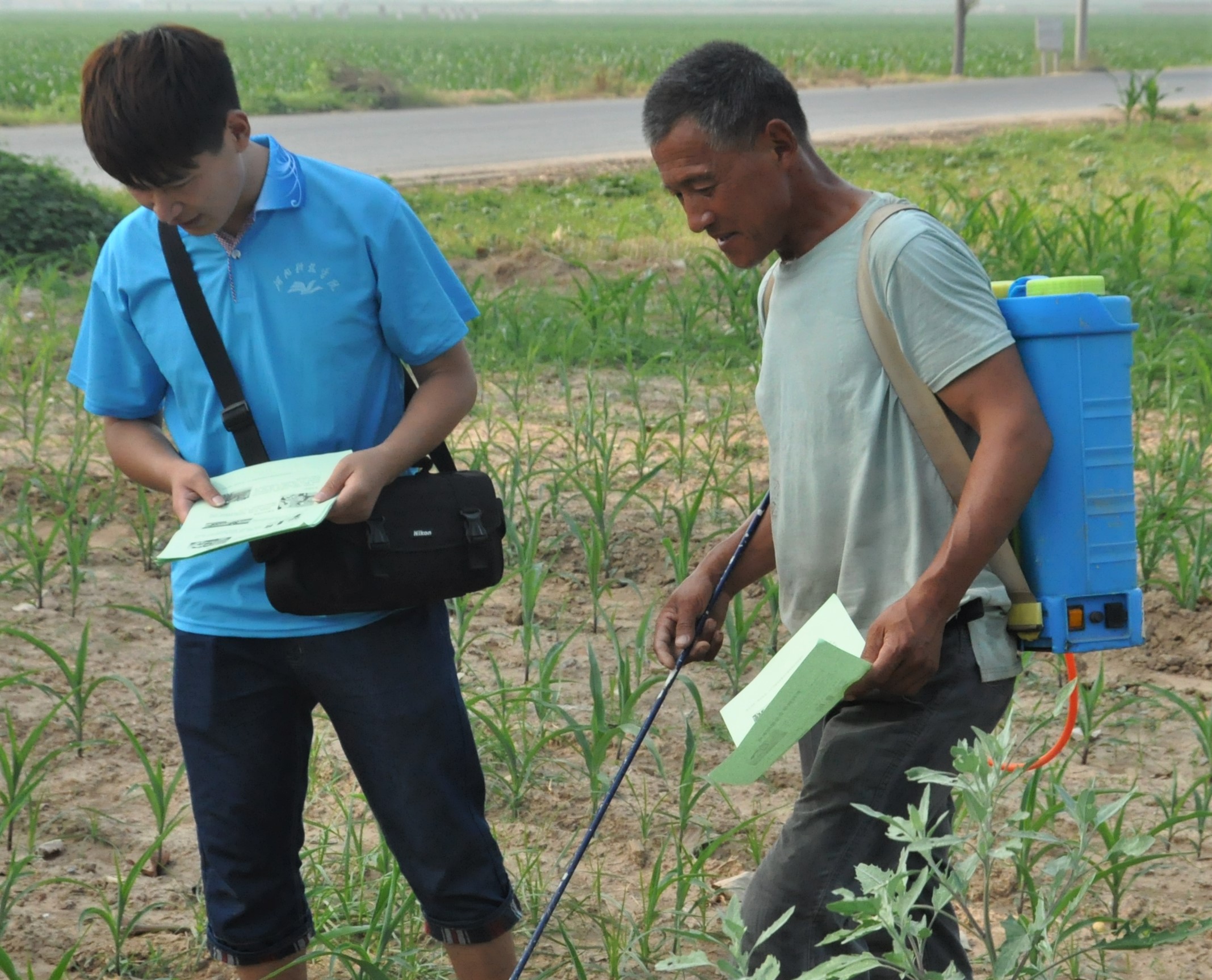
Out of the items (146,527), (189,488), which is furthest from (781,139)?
(146,527)

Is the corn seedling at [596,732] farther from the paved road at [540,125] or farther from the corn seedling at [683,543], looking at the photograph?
the paved road at [540,125]

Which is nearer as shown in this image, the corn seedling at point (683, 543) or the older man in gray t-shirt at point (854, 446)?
the older man in gray t-shirt at point (854, 446)

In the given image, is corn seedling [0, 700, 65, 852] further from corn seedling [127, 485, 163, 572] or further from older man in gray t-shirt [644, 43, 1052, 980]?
A: older man in gray t-shirt [644, 43, 1052, 980]

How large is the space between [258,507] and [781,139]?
0.77 meters

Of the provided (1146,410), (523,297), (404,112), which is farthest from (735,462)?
(404,112)

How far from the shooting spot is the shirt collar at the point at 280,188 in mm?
1769

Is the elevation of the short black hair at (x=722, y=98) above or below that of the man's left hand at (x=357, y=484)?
above

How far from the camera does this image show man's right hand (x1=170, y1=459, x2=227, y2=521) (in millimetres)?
1776

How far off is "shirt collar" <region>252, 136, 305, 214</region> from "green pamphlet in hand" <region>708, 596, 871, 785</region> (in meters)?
0.85

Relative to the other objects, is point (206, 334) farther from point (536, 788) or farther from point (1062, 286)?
point (536, 788)

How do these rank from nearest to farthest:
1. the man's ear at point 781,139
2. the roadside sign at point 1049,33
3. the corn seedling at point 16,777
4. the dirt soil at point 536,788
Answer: the man's ear at point 781,139 < the corn seedling at point 16,777 < the dirt soil at point 536,788 < the roadside sign at point 1049,33

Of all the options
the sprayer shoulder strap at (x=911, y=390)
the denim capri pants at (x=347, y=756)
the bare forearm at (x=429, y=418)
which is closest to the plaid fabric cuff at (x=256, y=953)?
the denim capri pants at (x=347, y=756)

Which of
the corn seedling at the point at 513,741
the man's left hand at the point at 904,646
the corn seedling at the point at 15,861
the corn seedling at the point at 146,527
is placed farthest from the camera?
the corn seedling at the point at 146,527

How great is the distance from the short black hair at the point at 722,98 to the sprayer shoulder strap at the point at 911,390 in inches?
7.4
